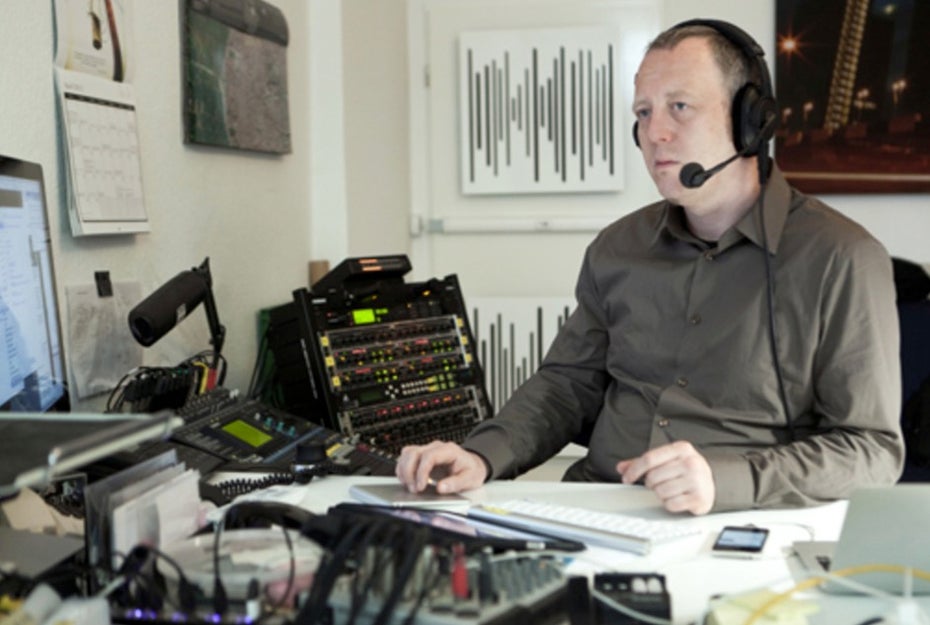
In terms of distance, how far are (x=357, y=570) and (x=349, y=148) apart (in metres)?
2.27

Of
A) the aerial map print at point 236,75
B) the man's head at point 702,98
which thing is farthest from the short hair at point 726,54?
the aerial map print at point 236,75

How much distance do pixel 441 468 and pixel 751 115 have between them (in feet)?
2.47

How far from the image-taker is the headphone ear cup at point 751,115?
1820mm

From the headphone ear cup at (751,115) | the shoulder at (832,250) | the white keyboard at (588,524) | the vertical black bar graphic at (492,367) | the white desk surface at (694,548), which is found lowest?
the vertical black bar graphic at (492,367)

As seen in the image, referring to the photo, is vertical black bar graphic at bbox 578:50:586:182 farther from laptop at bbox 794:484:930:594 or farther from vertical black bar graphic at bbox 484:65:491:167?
laptop at bbox 794:484:930:594

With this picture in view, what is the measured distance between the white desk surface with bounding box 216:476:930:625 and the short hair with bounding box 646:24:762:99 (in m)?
0.70

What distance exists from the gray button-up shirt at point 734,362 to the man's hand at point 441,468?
0.25 feet

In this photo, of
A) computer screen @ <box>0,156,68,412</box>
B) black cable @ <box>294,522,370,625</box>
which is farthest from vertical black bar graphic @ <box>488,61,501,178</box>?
black cable @ <box>294,522,370,625</box>

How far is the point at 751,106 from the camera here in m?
1.82

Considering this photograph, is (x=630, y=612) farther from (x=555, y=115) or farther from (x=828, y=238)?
(x=555, y=115)

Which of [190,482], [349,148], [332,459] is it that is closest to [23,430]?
[190,482]

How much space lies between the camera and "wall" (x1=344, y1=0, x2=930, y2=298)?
125 inches

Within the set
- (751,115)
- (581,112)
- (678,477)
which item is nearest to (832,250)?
(751,115)

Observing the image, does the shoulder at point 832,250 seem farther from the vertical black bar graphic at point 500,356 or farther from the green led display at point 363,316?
the vertical black bar graphic at point 500,356
